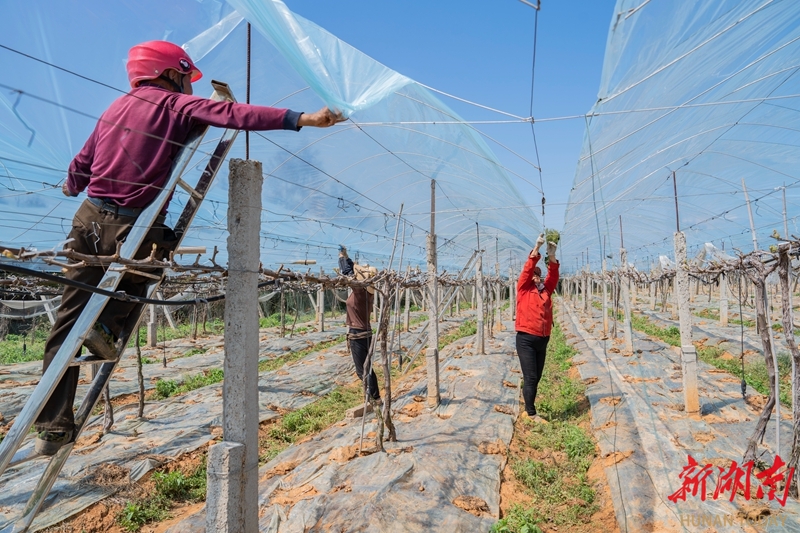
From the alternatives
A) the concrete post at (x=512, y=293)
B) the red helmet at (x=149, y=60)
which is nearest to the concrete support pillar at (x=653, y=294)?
the concrete post at (x=512, y=293)

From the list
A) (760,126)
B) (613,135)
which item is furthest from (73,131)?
(760,126)

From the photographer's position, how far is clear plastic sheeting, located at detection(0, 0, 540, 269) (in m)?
2.49

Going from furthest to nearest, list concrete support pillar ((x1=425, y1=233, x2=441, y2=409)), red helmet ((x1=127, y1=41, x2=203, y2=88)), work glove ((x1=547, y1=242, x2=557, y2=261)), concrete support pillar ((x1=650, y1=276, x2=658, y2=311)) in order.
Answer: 1. concrete support pillar ((x1=650, y1=276, x2=658, y2=311))
2. concrete support pillar ((x1=425, y1=233, x2=441, y2=409))
3. work glove ((x1=547, y1=242, x2=557, y2=261))
4. red helmet ((x1=127, y1=41, x2=203, y2=88))

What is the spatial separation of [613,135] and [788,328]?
501 cm

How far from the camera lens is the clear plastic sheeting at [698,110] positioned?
4.83 meters

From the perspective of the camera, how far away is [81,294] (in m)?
2.23

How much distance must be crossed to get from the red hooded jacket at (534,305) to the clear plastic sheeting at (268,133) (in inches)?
90.3

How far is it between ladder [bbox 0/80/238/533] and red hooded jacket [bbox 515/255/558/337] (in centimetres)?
472

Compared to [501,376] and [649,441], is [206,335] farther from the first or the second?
[649,441]

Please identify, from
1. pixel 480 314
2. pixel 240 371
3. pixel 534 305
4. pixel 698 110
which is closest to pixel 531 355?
pixel 534 305

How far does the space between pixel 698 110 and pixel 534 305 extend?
403 centimetres

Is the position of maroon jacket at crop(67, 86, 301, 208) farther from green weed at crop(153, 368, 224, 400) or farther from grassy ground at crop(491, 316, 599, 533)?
green weed at crop(153, 368, 224, 400)

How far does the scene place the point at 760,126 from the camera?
784cm

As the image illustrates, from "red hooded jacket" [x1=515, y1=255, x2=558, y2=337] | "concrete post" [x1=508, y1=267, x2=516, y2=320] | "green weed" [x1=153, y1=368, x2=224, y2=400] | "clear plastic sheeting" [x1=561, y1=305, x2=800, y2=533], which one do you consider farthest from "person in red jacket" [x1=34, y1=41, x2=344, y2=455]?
"concrete post" [x1=508, y1=267, x2=516, y2=320]
